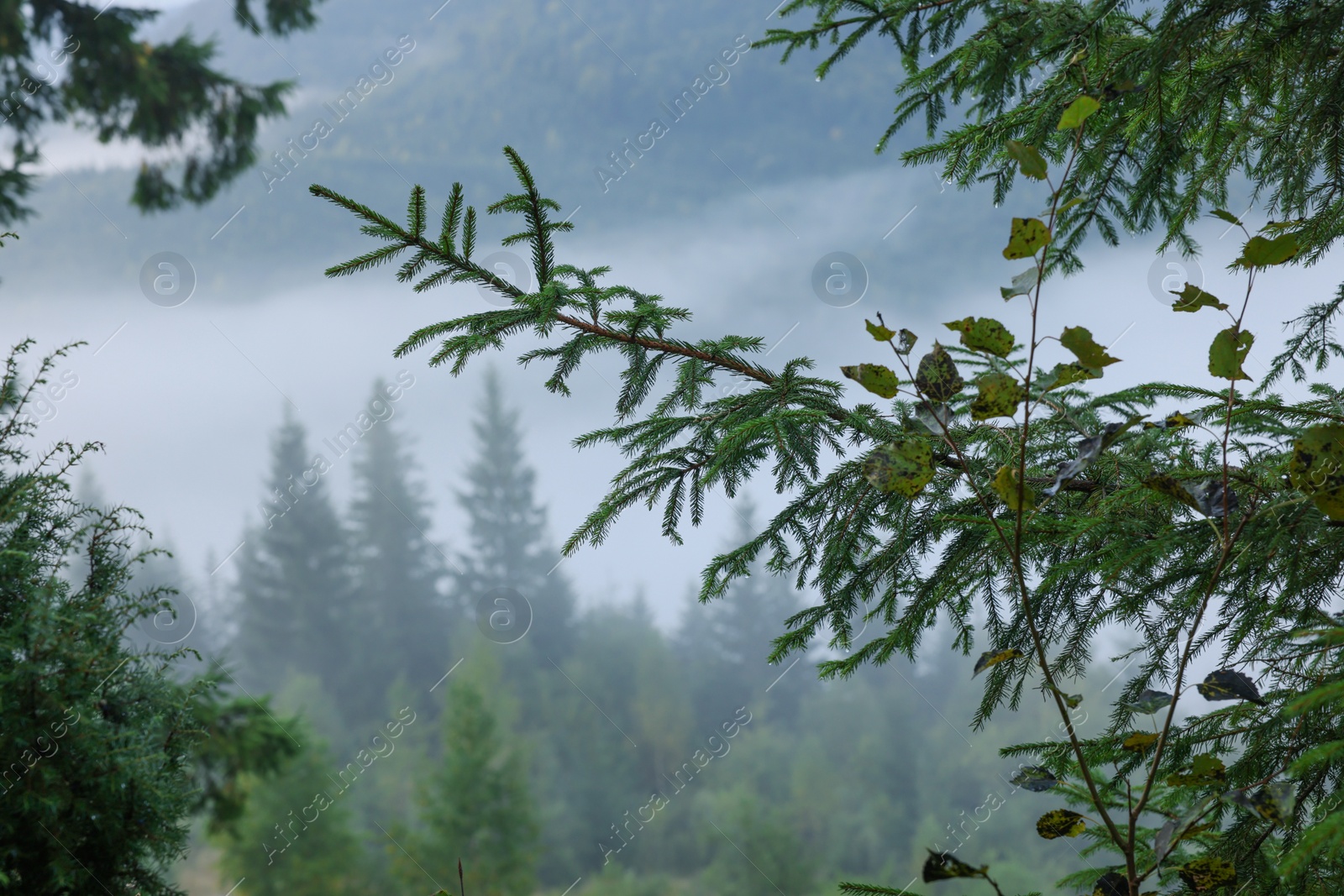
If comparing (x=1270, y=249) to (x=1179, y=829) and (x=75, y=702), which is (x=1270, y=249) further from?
(x=75, y=702)

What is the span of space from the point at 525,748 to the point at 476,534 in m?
8.40

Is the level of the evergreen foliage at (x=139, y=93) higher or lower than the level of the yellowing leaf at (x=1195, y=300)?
higher

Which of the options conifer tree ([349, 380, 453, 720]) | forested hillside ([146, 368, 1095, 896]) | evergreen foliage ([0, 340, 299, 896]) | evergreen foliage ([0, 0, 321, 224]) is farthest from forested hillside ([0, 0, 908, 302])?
evergreen foliage ([0, 340, 299, 896])

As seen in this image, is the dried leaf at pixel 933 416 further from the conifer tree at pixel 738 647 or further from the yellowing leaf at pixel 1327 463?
the conifer tree at pixel 738 647

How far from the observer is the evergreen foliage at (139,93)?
14.2 ft

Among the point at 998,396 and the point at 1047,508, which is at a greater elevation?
the point at 998,396

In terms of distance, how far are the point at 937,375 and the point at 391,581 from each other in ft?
68.2

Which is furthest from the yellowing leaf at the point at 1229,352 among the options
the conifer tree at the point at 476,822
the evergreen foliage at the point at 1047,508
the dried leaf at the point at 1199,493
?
the conifer tree at the point at 476,822

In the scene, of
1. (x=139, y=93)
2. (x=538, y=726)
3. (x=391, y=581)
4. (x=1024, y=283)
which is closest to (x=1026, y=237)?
(x=1024, y=283)

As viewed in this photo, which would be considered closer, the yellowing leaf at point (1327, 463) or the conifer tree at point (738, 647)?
the yellowing leaf at point (1327, 463)

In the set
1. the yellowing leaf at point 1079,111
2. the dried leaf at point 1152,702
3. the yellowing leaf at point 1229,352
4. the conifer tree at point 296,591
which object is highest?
the conifer tree at point 296,591

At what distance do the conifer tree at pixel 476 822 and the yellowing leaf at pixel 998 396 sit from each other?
12.1 meters

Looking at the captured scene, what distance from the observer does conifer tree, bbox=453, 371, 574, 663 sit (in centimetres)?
1972

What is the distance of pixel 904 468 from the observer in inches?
28.0
